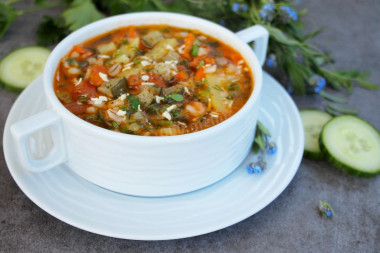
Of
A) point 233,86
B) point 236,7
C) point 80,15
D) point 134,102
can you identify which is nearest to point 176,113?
point 134,102

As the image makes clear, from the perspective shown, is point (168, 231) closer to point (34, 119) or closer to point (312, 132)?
point (34, 119)

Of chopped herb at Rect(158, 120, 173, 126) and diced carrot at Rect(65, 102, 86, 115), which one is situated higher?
diced carrot at Rect(65, 102, 86, 115)

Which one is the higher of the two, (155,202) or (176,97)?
(176,97)

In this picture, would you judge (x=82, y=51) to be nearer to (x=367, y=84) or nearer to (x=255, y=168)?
(x=255, y=168)

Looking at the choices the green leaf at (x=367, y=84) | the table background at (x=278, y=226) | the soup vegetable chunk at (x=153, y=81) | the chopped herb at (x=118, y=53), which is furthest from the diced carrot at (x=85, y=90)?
the green leaf at (x=367, y=84)

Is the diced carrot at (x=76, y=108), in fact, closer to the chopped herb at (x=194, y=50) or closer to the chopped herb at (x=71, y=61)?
the chopped herb at (x=71, y=61)

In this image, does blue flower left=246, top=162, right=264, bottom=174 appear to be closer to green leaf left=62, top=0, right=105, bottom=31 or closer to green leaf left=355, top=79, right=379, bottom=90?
green leaf left=355, top=79, right=379, bottom=90

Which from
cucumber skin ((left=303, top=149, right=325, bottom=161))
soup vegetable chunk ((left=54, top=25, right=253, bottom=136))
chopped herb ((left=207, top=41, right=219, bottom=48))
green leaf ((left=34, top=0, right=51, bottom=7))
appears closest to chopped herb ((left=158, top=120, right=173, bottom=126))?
soup vegetable chunk ((left=54, top=25, right=253, bottom=136))
